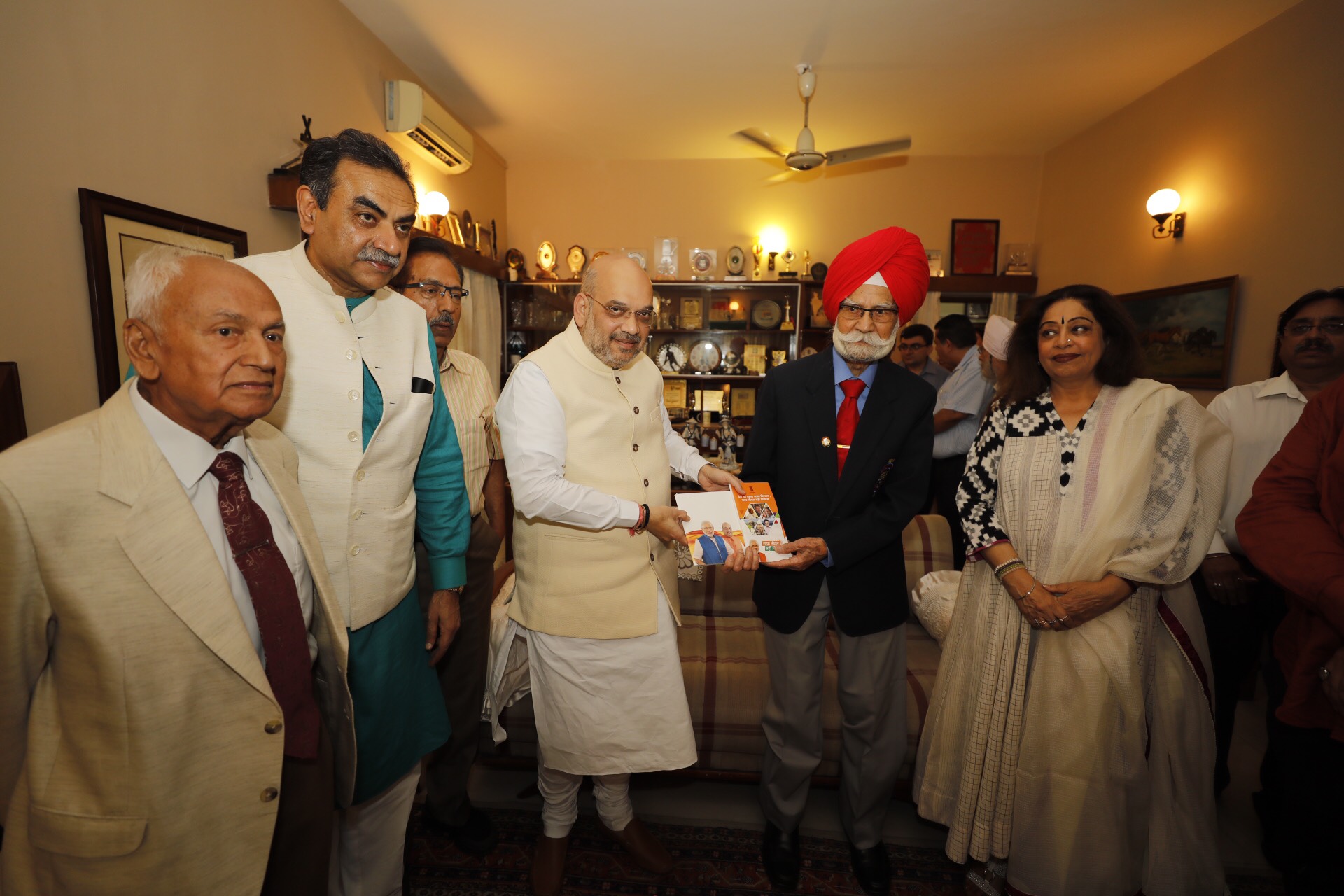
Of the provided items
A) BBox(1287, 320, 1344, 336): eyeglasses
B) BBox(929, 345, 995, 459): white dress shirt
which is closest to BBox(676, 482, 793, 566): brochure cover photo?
BBox(1287, 320, 1344, 336): eyeglasses

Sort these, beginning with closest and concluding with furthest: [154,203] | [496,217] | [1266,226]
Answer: [154,203] < [1266,226] < [496,217]

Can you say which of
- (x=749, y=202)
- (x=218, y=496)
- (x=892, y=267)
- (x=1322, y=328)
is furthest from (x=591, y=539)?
(x=749, y=202)

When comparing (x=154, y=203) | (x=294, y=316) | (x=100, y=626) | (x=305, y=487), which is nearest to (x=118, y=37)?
(x=154, y=203)

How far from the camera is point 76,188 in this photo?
2.13 metres

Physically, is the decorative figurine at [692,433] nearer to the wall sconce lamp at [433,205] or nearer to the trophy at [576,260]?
the trophy at [576,260]

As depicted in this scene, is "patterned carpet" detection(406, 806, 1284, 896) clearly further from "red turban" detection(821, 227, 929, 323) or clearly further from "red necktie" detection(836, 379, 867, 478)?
"red turban" detection(821, 227, 929, 323)

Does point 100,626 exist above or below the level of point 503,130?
below

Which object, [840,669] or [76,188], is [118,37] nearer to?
[76,188]

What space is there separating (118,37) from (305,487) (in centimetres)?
229

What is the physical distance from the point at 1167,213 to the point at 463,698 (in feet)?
19.1

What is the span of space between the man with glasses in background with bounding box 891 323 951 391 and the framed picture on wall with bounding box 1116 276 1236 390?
4.68 ft

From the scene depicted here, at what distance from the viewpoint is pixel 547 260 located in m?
6.39

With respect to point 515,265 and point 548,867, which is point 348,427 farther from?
point 515,265

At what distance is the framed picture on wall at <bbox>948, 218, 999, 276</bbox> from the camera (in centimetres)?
637
